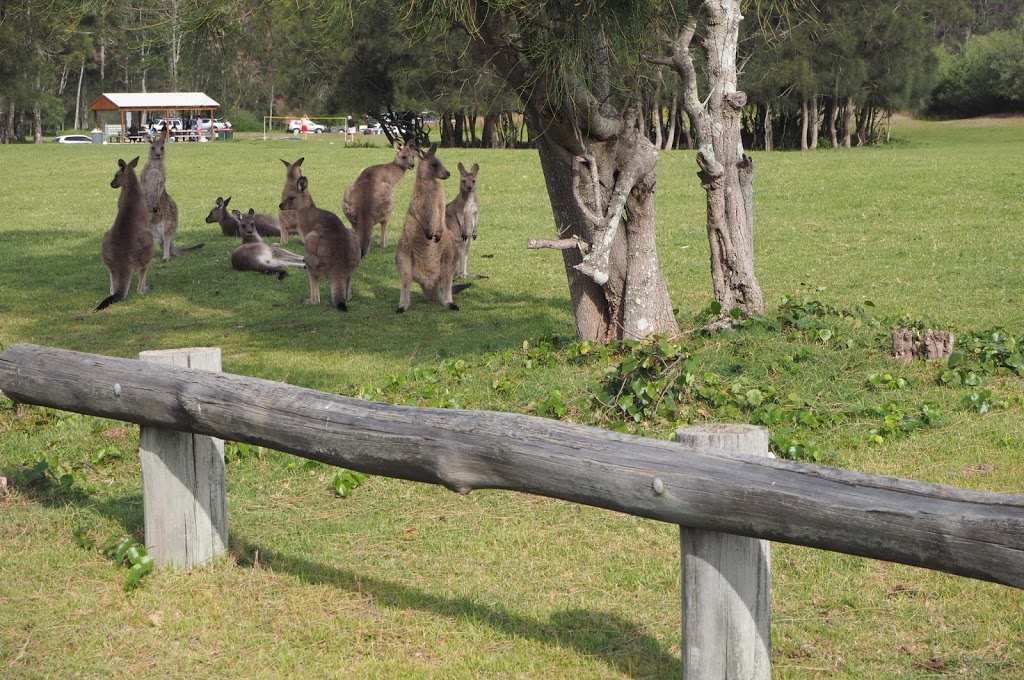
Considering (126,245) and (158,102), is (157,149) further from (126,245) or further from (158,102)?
(158,102)

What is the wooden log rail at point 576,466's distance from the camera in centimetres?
292

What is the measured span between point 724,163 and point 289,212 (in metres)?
7.65

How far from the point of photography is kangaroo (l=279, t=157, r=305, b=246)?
47.3 ft

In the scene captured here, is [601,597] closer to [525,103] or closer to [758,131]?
[525,103]

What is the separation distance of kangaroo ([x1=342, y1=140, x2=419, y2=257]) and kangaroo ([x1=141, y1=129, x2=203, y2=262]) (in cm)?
A: 243

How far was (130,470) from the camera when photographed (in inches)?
256

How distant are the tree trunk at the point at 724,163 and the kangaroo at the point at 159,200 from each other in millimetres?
8222

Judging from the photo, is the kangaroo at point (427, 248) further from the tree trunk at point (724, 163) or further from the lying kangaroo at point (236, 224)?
the lying kangaroo at point (236, 224)

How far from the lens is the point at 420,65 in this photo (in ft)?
110

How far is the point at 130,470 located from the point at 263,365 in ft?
9.75

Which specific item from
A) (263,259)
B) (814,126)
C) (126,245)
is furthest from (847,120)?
(126,245)

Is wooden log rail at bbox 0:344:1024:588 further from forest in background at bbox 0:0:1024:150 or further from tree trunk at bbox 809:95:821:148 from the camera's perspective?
tree trunk at bbox 809:95:821:148

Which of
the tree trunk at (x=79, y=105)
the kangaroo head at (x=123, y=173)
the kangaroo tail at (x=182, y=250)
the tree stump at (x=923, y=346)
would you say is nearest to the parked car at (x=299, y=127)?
the tree trunk at (x=79, y=105)

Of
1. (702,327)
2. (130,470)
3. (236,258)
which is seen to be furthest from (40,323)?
(702,327)
